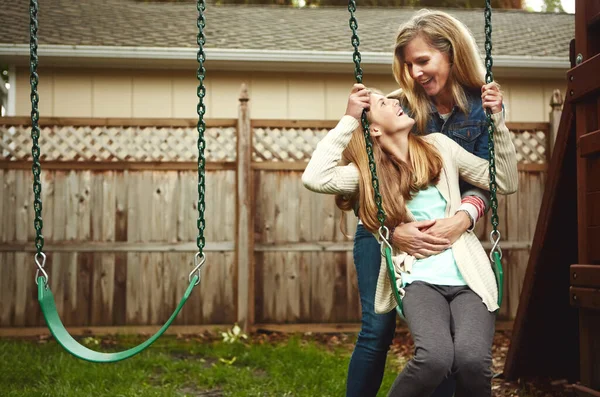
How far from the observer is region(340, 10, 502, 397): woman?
2.71 metres

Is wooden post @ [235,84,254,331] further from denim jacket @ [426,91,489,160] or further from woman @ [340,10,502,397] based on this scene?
denim jacket @ [426,91,489,160]

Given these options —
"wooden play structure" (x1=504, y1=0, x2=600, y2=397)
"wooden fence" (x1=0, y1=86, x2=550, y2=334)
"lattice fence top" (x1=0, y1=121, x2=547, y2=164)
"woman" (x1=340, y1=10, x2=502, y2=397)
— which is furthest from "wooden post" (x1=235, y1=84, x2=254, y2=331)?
"woman" (x1=340, y1=10, x2=502, y2=397)

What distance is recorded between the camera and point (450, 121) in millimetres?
2783

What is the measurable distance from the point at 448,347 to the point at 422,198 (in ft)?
2.13

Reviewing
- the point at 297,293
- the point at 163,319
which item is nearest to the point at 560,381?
the point at 297,293

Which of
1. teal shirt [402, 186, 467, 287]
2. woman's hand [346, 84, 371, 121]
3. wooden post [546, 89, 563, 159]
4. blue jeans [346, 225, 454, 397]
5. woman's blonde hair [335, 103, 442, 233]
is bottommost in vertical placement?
blue jeans [346, 225, 454, 397]

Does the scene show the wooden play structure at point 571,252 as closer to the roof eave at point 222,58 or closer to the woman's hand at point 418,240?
the woman's hand at point 418,240

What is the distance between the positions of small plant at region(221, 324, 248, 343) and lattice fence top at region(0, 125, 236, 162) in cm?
157

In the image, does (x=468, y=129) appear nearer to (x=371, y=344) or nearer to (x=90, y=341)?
(x=371, y=344)

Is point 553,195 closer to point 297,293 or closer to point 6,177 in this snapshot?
point 297,293

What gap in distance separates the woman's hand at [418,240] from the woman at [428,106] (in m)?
0.28

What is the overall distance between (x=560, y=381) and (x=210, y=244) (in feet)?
10.7

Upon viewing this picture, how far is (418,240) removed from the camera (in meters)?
2.44

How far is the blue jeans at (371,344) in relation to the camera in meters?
2.69
